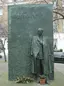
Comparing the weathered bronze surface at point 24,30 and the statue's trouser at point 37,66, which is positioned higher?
the weathered bronze surface at point 24,30

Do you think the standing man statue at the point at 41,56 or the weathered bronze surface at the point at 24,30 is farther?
the weathered bronze surface at the point at 24,30

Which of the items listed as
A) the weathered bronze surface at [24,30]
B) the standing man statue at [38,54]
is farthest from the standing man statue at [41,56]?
the weathered bronze surface at [24,30]

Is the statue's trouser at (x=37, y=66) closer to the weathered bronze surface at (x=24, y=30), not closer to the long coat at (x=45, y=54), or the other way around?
the long coat at (x=45, y=54)

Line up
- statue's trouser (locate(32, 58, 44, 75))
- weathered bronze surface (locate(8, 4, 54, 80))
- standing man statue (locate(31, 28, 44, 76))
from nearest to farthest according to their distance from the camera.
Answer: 1. standing man statue (locate(31, 28, 44, 76))
2. statue's trouser (locate(32, 58, 44, 75))
3. weathered bronze surface (locate(8, 4, 54, 80))

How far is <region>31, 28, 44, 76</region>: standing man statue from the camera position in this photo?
11766mm

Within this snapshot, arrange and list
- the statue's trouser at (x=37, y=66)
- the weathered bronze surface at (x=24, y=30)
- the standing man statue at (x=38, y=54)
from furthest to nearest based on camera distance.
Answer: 1. the weathered bronze surface at (x=24, y=30)
2. the statue's trouser at (x=37, y=66)
3. the standing man statue at (x=38, y=54)

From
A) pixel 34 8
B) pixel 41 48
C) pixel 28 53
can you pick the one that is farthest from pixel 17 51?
pixel 34 8

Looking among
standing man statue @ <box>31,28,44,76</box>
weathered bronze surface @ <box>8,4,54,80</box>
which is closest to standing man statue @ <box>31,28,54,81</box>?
standing man statue @ <box>31,28,44,76</box>

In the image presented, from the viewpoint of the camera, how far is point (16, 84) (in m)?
11.6

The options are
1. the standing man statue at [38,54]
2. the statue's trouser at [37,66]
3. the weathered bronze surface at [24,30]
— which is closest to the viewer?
the standing man statue at [38,54]

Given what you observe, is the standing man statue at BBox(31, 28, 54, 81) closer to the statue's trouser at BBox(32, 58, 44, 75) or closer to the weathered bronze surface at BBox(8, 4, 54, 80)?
the statue's trouser at BBox(32, 58, 44, 75)

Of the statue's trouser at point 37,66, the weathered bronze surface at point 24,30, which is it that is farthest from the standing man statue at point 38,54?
the weathered bronze surface at point 24,30

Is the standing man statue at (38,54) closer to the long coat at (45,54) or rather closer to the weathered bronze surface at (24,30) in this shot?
the long coat at (45,54)

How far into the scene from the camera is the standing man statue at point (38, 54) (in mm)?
11766
